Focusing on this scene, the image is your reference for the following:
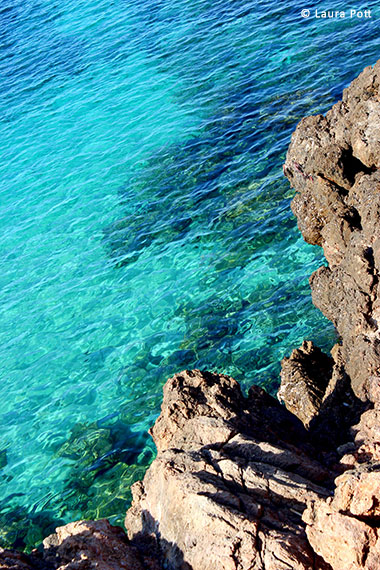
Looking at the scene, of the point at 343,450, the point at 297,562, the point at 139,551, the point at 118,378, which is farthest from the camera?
the point at 118,378

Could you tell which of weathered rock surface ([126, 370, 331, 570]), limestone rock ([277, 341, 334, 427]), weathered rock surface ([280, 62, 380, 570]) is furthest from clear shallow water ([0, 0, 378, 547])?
weathered rock surface ([126, 370, 331, 570])

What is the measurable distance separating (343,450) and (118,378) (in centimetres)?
687

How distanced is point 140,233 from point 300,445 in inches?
417

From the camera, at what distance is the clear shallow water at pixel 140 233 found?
38.7ft

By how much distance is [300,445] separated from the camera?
749 centimetres

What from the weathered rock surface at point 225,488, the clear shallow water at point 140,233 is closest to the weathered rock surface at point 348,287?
the weathered rock surface at point 225,488

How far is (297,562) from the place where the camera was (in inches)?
189

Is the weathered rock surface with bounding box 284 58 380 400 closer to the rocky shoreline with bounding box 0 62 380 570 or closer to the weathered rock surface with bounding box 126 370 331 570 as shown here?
the rocky shoreline with bounding box 0 62 380 570

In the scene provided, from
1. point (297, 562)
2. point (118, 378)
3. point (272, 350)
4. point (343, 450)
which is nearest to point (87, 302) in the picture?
point (118, 378)

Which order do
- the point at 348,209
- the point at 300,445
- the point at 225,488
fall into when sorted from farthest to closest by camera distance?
1. the point at 348,209
2. the point at 300,445
3. the point at 225,488

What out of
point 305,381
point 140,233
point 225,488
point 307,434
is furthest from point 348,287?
point 140,233

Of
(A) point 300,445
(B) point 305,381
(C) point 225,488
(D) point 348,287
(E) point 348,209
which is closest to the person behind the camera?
(C) point 225,488

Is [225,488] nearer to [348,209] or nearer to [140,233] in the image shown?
[348,209]

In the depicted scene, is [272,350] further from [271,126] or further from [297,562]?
[271,126]
